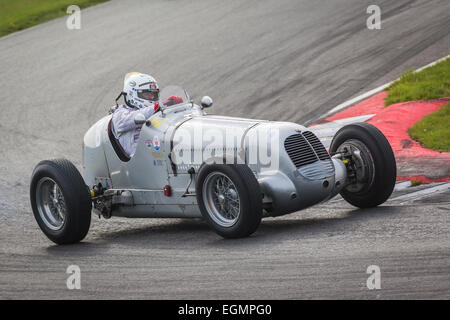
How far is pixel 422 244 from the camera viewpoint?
6.64m

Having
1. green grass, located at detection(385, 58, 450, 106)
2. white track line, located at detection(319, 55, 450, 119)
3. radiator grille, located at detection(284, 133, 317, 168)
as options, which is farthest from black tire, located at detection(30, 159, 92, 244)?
green grass, located at detection(385, 58, 450, 106)

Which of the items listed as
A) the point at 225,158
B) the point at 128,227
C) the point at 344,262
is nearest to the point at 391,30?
the point at 128,227

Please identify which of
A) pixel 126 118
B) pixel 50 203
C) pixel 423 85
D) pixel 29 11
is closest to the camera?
pixel 50 203

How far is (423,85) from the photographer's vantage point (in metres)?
14.8

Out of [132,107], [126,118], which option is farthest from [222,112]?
[126,118]

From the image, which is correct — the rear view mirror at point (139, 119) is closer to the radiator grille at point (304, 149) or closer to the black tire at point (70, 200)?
the black tire at point (70, 200)

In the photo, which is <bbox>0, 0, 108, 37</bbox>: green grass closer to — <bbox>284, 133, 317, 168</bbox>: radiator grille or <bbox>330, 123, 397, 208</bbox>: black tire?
<bbox>330, 123, 397, 208</bbox>: black tire

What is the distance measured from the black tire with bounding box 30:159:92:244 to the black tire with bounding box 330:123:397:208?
3135mm

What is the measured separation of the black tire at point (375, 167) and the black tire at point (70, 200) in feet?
10.3

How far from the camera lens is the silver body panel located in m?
7.77

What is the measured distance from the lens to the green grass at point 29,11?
27.2m

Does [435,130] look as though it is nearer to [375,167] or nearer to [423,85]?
[423,85]

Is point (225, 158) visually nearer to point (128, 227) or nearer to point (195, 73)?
point (128, 227)

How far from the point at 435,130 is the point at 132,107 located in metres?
5.48
